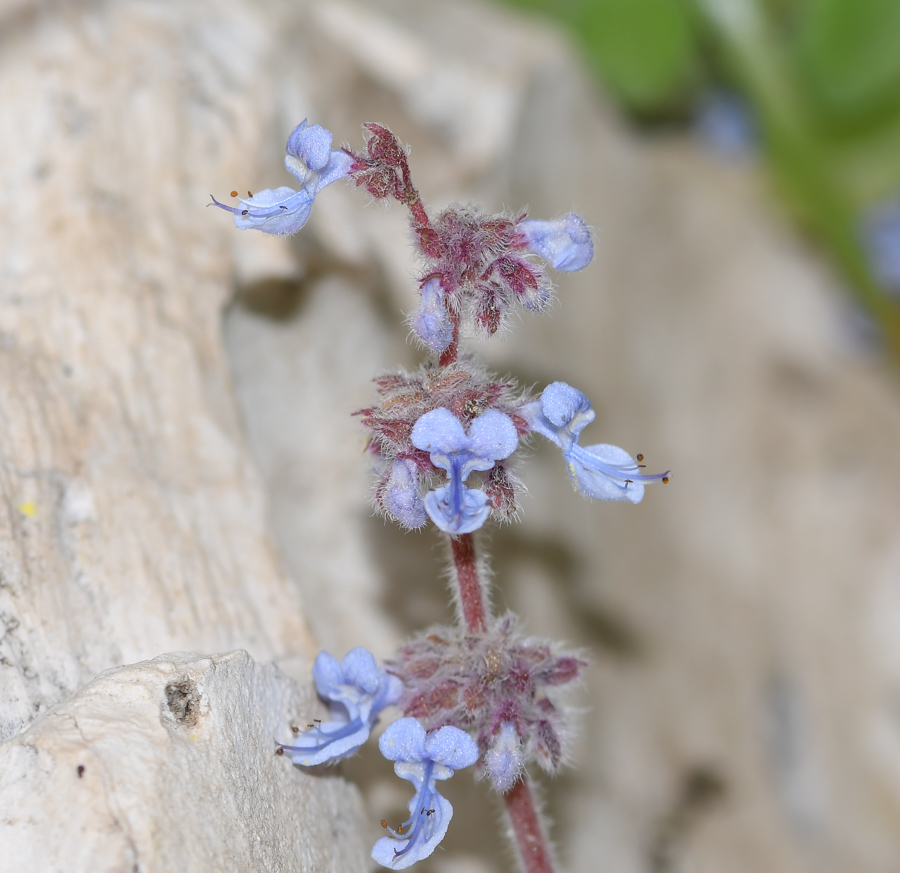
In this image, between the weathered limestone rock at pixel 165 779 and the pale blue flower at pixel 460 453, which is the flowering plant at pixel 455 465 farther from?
the weathered limestone rock at pixel 165 779

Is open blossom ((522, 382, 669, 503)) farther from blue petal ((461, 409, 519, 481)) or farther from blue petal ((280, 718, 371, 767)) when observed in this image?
blue petal ((280, 718, 371, 767))

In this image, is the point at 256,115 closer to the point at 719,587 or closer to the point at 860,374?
the point at 719,587

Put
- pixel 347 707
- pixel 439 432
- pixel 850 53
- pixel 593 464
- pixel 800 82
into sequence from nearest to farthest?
pixel 439 432
pixel 593 464
pixel 347 707
pixel 850 53
pixel 800 82

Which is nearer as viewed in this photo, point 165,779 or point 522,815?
point 165,779

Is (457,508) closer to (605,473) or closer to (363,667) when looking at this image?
(605,473)

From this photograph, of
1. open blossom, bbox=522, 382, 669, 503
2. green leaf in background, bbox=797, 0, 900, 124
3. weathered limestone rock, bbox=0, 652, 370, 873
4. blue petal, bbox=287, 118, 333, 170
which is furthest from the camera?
green leaf in background, bbox=797, 0, 900, 124

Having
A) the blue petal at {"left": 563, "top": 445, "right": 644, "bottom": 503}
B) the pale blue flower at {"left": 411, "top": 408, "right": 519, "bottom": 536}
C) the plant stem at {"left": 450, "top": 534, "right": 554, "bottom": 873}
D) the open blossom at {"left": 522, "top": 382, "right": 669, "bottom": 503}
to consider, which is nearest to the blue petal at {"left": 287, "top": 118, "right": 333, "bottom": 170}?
the pale blue flower at {"left": 411, "top": 408, "right": 519, "bottom": 536}

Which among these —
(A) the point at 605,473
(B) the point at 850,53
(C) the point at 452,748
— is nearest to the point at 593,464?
(A) the point at 605,473

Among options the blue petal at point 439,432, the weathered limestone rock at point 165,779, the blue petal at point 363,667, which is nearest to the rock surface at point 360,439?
the weathered limestone rock at point 165,779
